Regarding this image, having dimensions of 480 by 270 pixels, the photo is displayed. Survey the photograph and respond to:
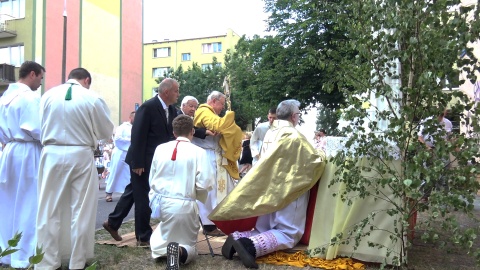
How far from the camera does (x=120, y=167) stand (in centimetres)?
880

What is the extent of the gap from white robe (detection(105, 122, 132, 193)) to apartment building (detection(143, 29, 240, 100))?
41.2 metres

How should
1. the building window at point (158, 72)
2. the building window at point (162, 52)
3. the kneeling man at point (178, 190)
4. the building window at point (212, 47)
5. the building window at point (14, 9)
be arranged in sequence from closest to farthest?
the kneeling man at point (178, 190), the building window at point (14, 9), the building window at point (212, 47), the building window at point (158, 72), the building window at point (162, 52)

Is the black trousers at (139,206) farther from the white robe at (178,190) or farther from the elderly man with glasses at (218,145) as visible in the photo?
the elderly man with glasses at (218,145)

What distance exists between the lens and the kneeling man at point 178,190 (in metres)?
3.85

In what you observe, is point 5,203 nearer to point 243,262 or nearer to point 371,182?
point 243,262

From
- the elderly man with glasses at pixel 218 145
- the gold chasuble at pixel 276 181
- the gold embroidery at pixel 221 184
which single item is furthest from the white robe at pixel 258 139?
the gold chasuble at pixel 276 181

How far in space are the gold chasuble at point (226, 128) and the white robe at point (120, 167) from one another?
12.0ft

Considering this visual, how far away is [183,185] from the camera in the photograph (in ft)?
12.7

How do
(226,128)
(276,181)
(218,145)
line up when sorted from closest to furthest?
(276,181), (226,128), (218,145)

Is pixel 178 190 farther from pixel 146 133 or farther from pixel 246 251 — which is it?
pixel 146 133

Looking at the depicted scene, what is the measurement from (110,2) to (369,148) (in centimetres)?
3110

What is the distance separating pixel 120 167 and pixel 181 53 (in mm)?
44223

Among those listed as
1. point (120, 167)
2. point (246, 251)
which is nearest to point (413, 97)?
Result: point (246, 251)

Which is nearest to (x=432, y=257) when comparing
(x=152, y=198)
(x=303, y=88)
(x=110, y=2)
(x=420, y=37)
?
(x=420, y=37)
